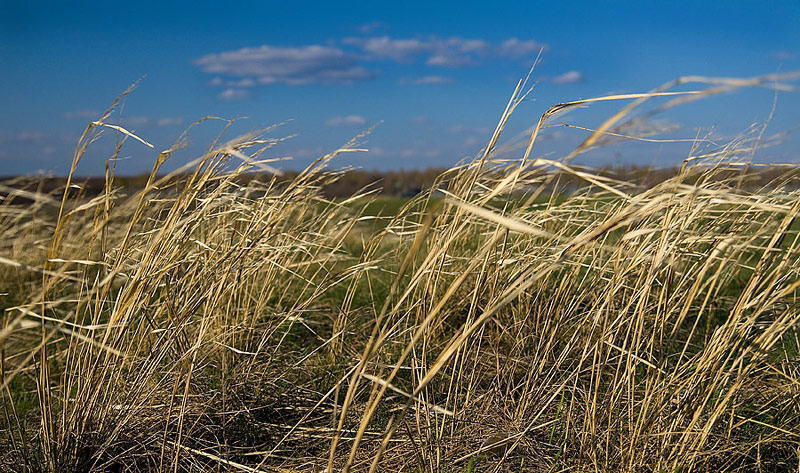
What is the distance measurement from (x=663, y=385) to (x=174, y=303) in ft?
4.40

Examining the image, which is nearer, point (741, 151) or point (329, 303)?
point (741, 151)

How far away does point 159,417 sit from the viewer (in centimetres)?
162

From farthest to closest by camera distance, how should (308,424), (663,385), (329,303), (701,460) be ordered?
(329,303)
(308,424)
(663,385)
(701,460)

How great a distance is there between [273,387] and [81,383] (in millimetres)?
582

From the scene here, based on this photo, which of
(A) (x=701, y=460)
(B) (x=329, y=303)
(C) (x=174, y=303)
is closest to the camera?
(A) (x=701, y=460)

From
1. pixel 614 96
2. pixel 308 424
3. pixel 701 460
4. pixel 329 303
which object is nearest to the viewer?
pixel 614 96

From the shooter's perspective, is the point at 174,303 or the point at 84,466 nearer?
the point at 84,466

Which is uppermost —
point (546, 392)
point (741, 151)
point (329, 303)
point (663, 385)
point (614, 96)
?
point (614, 96)

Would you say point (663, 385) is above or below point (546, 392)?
above

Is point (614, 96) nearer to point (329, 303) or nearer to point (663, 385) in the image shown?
point (663, 385)

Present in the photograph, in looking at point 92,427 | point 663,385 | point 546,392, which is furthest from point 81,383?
point 663,385

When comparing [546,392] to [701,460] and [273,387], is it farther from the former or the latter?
[273,387]

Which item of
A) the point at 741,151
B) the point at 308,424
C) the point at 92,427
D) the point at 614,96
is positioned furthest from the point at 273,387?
the point at 741,151

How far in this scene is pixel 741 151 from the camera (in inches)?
82.0
